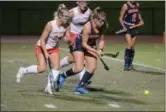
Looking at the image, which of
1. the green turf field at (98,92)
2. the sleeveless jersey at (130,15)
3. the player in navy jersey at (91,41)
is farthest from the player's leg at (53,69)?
the sleeveless jersey at (130,15)

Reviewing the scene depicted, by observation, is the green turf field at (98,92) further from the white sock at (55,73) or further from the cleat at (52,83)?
the white sock at (55,73)

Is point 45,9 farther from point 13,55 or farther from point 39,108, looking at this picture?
point 39,108

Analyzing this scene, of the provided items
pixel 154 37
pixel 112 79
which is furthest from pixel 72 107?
pixel 154 37

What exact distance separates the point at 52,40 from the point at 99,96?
142cm

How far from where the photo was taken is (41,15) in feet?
98.0

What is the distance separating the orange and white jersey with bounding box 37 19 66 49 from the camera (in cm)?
995

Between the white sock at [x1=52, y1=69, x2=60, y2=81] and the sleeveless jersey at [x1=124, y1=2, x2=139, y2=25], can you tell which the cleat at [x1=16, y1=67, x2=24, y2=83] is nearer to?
the white sock at [x1=52, y1=69, x2=60, y2=81]

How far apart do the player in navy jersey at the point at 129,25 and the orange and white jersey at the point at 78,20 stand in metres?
2.89

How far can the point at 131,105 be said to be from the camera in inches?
356

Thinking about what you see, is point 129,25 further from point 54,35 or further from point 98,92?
point 54,35

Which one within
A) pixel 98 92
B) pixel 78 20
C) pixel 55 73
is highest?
pixel 78 20

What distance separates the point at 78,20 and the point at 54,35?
1.46 metres

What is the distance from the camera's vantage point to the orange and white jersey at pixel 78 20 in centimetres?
1123

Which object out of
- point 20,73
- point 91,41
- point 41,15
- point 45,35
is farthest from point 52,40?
point 41,15
